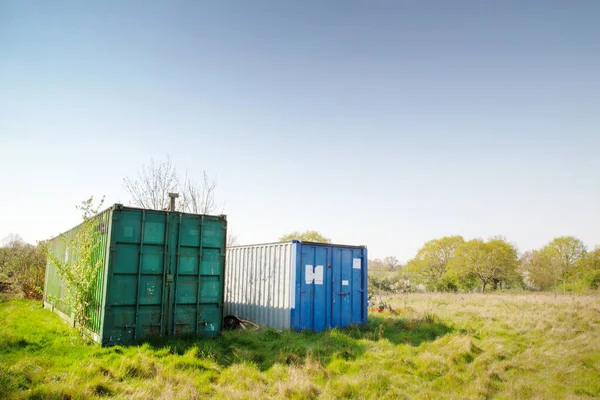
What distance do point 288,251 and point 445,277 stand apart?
2954cm

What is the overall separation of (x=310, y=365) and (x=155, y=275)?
4.47m

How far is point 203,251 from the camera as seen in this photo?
1063cm

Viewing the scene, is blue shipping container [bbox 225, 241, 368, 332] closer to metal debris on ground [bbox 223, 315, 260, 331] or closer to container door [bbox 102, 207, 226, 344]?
metal debris on ground [bbox 223, 315, 260, 331]

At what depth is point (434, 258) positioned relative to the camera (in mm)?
42875

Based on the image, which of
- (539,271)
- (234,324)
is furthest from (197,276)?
(539,271)

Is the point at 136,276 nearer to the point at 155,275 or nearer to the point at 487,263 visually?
the point at 155,275

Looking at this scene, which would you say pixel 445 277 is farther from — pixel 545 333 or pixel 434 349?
pixel 434 349

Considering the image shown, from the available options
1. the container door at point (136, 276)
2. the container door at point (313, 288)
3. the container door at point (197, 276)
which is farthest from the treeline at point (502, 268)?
the container door at point (136, 276)

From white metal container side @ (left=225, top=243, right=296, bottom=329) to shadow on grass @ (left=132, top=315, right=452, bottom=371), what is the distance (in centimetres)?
106

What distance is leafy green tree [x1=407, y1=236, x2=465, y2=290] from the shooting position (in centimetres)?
4188

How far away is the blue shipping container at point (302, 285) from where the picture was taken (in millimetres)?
12211

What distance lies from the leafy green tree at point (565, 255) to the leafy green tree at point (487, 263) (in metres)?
3.13

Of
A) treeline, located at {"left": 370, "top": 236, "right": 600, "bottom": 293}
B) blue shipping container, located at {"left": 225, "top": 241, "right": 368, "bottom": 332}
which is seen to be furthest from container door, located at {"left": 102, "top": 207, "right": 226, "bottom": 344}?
treeline, located at {"left": 370, "top": 236, "right": 600, "bottom": 293}

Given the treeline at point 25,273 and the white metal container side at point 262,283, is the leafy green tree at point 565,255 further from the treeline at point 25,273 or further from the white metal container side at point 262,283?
the treeline at point 25,273
